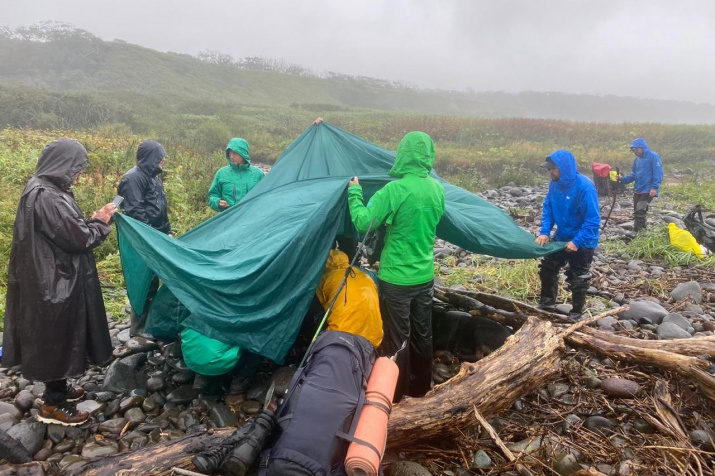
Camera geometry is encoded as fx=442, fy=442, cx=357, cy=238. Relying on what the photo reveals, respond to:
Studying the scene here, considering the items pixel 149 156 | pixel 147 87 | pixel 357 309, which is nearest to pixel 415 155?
pixel 357 309

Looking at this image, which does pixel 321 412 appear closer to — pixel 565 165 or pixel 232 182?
pixel 565 165

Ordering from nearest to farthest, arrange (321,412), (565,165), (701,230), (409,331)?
(321,412)
(409,331)
(565,165)
(701,230)

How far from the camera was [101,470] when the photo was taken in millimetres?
2439

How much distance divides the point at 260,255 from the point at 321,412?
68.0 inches

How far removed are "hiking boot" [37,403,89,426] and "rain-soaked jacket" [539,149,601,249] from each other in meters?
4.94

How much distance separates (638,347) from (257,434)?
326 centimetres

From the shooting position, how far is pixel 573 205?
194 inches

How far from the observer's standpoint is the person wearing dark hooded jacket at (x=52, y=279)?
321cm

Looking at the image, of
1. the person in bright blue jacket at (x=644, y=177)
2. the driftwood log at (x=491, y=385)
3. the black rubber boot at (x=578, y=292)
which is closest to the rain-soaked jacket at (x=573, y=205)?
the black rubber boot at (x=578, y=292)

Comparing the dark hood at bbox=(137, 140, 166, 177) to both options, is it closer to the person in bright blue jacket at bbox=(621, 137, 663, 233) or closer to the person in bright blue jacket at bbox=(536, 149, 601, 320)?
the person in bright blue jacket at bbox=(536, 149, 601, 320)

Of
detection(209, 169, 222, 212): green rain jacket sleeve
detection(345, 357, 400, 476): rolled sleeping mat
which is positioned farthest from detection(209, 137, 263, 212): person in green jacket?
detection(345, 357, 400, 476): rolled sleeping mat

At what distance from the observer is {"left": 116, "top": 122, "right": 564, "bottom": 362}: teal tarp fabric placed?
139 inches

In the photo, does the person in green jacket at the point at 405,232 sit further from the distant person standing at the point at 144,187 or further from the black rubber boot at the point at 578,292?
the distant person standing at the point at 144,187

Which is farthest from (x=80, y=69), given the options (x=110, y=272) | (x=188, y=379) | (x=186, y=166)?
(x=188, y=379)
